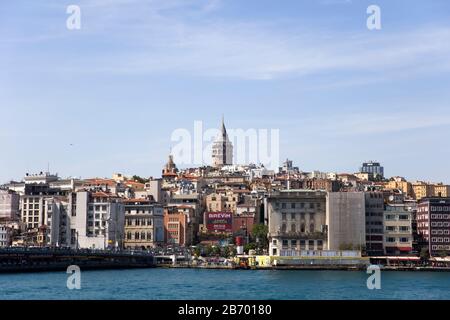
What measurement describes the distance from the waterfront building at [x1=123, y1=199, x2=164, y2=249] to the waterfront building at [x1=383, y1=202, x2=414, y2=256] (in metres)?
16.1

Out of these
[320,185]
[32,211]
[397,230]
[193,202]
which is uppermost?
[320,185]

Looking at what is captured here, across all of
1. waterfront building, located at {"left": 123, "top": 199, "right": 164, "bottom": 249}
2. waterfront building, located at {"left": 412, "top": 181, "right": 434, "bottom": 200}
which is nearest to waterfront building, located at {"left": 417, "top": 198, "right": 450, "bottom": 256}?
waterfront building, located at {"left": 123, "top": 199, "right": 164, "bottom": 249}

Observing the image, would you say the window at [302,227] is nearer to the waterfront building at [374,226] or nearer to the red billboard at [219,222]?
the waterfront building at [374,226]

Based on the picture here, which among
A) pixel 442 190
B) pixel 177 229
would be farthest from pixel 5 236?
pixel 442 190

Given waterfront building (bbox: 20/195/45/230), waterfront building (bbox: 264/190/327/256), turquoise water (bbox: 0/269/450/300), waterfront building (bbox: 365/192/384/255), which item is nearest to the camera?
turquoise water (bbox: 0/269/450/300)

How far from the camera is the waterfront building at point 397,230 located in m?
41.6

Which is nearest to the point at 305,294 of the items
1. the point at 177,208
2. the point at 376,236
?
the point at 376,236

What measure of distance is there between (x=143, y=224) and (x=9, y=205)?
11.8 meters

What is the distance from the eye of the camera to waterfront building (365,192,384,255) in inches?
1645

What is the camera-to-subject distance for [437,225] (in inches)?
1662

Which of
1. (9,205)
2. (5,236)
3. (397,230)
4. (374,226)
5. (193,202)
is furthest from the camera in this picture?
(9,205)

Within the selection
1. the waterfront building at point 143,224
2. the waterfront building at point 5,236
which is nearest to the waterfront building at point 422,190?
the waterfront building at point 143,224

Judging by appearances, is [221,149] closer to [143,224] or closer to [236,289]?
[143,224]

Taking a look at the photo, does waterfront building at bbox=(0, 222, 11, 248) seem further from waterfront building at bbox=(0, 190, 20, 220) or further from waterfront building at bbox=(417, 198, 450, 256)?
waterfront building at bbox=(417, 198, 450, 256)
